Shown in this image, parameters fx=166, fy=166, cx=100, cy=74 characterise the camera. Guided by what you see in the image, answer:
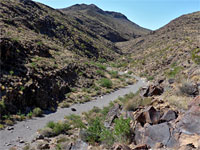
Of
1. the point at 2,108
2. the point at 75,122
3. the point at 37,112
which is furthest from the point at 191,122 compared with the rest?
the point at 2,108

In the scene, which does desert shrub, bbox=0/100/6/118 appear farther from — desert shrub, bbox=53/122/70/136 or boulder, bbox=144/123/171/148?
boulder, bbox=144/123/171/148

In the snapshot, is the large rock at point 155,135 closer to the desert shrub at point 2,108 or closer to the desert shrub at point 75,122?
the desert shrub at point 75,122

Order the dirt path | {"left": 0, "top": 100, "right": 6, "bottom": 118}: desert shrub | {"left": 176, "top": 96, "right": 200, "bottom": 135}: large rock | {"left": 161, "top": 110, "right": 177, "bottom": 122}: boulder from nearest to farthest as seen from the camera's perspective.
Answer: {"left": 176, "top": 96, "right": 200, "bottom": 135}: large rock
{"left": 161, "top": 110, "right": 177, "bottom": 122}: boulder
the dirt path
{"left": 0, "top": 100, "right": 6, "bottom": 118}: desert shrub

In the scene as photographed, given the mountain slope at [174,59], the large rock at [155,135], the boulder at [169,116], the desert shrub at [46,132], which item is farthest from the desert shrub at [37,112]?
the mountain slope at [174,59]

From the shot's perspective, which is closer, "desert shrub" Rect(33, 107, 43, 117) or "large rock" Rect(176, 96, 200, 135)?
"large rock" Rect(176, 96, 200, 135)

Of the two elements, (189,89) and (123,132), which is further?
(189,89)

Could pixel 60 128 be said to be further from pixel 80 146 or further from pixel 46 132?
pixel 80 146

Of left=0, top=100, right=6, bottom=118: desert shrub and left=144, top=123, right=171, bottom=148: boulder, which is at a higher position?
left=144, top=123, right=171, bottom=148: boulder

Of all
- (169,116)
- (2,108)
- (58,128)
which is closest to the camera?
(169,116)

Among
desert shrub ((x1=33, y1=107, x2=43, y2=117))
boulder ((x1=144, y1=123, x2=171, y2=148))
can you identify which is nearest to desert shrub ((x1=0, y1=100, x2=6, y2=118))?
desert shrub ((x1=33, y1=107, x2=43, y2=117))

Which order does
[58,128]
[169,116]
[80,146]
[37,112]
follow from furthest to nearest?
[37,112] < [58,128] < [80,146] < [169,116]

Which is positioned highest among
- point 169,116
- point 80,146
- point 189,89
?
point 189,89

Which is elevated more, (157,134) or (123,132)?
(157,134)

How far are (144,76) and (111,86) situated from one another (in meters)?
9.85
